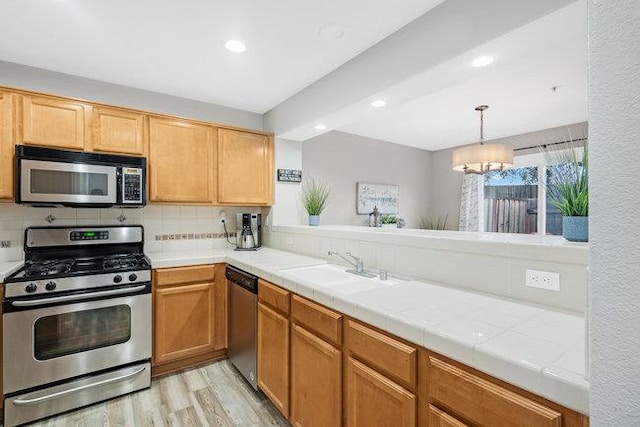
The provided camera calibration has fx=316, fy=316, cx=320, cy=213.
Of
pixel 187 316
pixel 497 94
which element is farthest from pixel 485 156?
pixel 187 316

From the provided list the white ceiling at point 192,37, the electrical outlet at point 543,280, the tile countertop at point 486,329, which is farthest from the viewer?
the white ceiling at point 192,37

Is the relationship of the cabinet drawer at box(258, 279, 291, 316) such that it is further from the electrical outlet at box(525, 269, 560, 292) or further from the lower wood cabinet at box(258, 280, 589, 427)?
the electrical outlet at box(525, 269, 560, 292)

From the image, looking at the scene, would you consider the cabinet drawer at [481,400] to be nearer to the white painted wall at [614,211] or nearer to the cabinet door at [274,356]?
the white painted wall at [614,211]

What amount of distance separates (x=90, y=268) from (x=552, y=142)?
5527 millimetres

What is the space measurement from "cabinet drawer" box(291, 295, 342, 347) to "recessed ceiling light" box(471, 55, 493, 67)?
143 centimetres

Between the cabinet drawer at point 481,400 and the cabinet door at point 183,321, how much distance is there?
2.04 metres

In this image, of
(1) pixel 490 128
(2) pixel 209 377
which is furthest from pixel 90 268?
(1) pixel 490 128

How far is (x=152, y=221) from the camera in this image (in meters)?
2.93

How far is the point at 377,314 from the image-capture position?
1.25 m

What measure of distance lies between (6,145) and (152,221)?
111 centimetres

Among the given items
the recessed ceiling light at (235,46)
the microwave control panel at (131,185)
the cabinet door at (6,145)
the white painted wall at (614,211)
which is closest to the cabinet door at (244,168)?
the microwave control panel at (131,185)

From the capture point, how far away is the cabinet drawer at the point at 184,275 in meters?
2.43

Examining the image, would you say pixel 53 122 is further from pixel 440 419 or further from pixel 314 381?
pixel 440 419

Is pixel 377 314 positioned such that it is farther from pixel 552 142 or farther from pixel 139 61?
pixel 552 142
